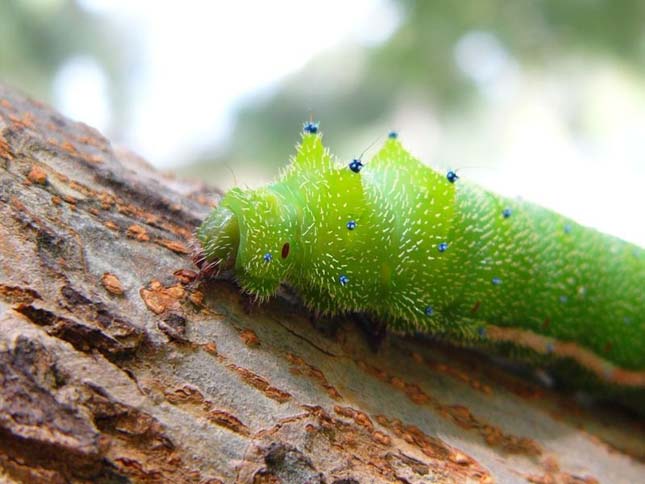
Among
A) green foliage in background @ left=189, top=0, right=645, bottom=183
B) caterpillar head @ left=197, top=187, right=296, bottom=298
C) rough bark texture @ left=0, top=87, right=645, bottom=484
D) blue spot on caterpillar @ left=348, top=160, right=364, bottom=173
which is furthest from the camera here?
green foliage in background @ left=189, top=0, right=645, bottom=183

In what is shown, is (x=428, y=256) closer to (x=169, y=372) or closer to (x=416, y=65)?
(x=169, y=372)

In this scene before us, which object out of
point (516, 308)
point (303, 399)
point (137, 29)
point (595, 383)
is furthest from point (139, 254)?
point (137, 29)

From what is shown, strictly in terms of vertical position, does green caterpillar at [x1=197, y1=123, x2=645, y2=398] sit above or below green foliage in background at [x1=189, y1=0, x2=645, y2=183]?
below

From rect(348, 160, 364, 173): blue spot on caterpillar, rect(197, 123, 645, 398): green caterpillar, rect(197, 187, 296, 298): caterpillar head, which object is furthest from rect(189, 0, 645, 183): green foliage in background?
rect(197, 187, 296, 298): caterpillar head

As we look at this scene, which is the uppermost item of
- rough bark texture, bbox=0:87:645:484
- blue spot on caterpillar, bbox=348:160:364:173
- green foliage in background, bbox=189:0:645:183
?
green foliage in background, bbox=189:0:645:183

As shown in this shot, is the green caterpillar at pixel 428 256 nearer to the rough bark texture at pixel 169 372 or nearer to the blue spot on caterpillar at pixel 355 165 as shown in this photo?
the blue spot on caterpillar at pixel 355 165

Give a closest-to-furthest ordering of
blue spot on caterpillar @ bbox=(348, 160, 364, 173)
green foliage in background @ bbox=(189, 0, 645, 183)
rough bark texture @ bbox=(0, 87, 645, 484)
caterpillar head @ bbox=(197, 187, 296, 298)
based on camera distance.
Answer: rough bark texture @ bbox=(0, 87, 645, 484), caterpillar head @ bbox=(197, 187, 296, 298), blue spot on caterpillar @ bbox=(348, 160, 364, 173), green foliage in background @ bbox=(189, 0, 645, 183)

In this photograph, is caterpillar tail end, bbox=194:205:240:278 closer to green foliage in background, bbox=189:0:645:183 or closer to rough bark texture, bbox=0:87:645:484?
rough bark texture, bbox=0:87:645:484

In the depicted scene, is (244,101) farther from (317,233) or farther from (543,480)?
(543,480)
